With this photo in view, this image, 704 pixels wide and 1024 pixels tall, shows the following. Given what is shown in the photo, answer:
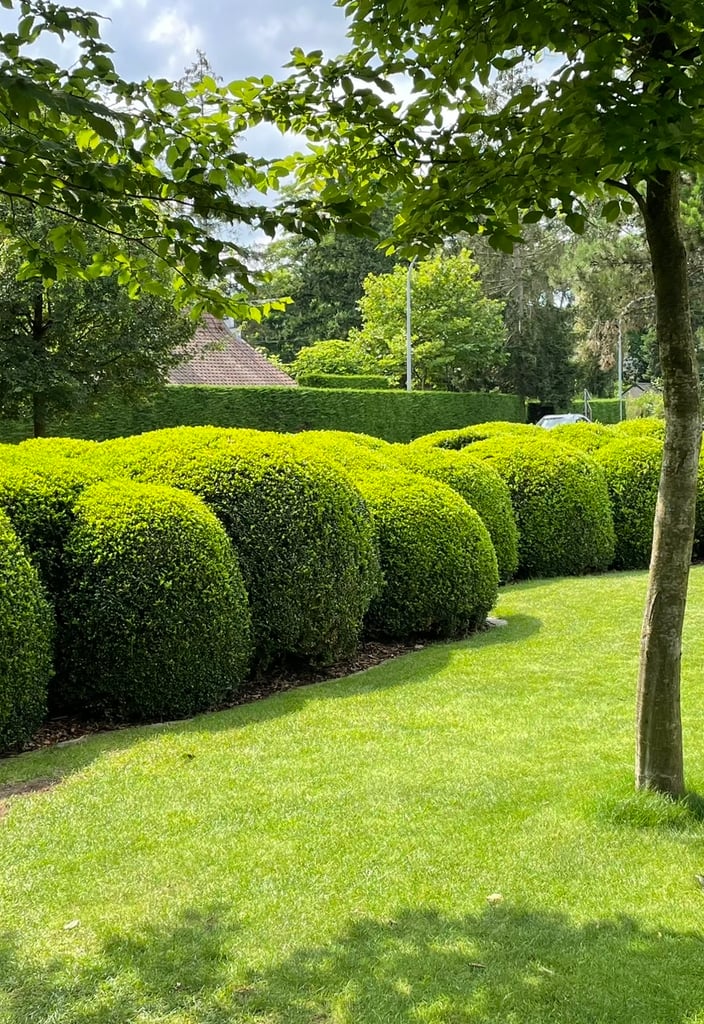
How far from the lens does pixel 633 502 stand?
1078cm

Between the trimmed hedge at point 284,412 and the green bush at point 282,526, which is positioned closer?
the green bush at point 282,526

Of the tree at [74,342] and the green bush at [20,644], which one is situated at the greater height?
the tree at [74,342]

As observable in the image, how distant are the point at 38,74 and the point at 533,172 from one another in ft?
5.32

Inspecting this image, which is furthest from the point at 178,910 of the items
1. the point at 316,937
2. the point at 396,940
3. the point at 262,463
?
the point at 262,463

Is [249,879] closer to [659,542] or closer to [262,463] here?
[659,542]

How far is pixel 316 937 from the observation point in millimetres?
2719

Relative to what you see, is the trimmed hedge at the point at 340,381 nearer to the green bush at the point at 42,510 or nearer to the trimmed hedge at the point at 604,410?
the trimmed hedge at the point at 604,410

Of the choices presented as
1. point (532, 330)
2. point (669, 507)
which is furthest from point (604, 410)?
point (669, 507)

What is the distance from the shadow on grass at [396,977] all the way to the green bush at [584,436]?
9746 mm

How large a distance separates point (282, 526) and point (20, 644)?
1926 mm

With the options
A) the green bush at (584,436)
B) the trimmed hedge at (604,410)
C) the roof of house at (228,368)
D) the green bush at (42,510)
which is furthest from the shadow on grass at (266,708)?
the trimmed hedge at (604,410)

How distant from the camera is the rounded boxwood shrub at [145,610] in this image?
4.93m

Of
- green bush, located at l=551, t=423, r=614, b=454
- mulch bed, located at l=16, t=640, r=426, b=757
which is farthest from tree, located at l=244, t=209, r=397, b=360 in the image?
mulch bed, located at l=16, t=640, r=426, b=757

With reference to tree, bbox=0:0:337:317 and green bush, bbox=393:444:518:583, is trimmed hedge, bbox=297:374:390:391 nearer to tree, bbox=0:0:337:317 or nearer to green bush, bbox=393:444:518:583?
green bush, bbox=393:444:518:583
